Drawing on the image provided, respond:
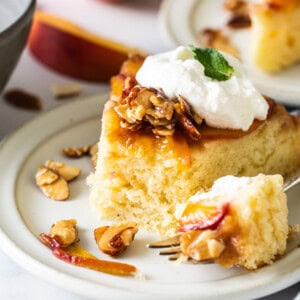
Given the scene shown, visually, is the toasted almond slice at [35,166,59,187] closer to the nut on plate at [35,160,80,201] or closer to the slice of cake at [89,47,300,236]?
the nut on plate at [35,160,80,201]

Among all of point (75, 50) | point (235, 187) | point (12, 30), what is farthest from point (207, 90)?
point (75, 50)

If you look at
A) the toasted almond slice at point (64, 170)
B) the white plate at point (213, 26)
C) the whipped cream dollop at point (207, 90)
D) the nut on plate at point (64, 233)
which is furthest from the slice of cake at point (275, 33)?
the nut on plate at point (64, 233)

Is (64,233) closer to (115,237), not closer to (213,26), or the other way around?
(115,237)

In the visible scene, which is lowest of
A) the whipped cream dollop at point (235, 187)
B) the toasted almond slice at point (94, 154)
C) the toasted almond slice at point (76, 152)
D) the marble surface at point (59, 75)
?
the marble surface at point (59, 75)

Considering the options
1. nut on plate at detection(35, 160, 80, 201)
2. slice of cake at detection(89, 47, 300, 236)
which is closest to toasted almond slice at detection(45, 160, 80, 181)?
nut on plate at detection(35, 160, 80, 201)

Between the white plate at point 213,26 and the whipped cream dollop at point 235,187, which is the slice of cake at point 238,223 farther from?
the white plate at point 213,26

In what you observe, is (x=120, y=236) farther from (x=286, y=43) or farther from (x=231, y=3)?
(x=231, y=3)
